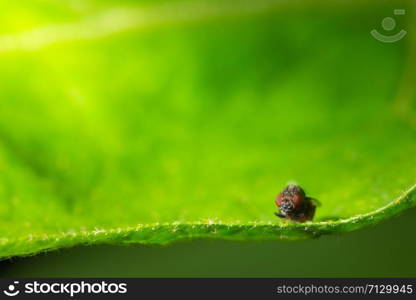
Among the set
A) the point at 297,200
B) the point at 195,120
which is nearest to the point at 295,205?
the point at 297,200

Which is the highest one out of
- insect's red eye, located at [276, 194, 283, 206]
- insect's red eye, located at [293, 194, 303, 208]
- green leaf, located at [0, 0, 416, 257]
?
green leaf, located at [0, 0, 416, 257]

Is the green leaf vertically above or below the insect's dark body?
above

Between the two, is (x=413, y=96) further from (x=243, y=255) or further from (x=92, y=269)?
(x=92, y=269)

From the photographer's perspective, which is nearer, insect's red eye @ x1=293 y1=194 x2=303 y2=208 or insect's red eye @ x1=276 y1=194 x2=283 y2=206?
insect's red eye @ x1=293 y1=194 x2=303 y2=208

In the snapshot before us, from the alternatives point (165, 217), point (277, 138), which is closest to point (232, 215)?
point (165, 217)

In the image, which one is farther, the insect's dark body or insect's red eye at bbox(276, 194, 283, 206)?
insect's red eye at bbox(276, 194, 283, 206)

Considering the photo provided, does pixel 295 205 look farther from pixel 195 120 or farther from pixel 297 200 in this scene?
pixel 195 120
